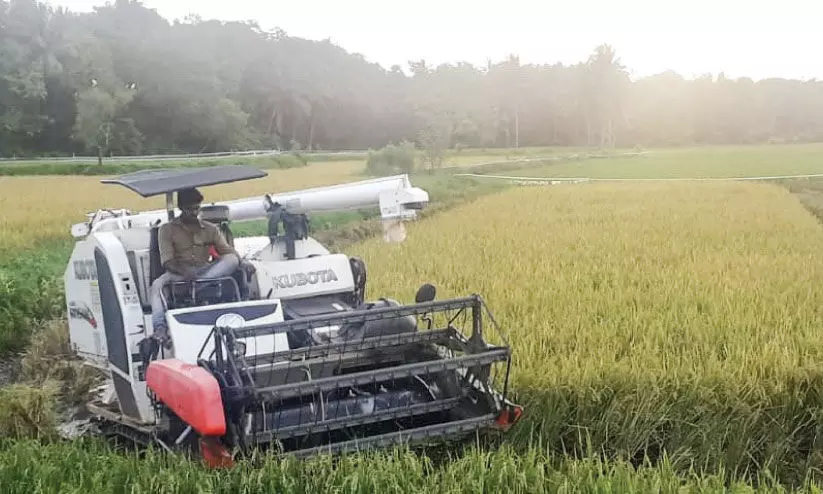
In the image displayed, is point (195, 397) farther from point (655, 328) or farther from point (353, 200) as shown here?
point (655, 328)

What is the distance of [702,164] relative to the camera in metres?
40.5

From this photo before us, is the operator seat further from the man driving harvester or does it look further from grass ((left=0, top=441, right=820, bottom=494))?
grass ((left=0, top=441, right=820, bottom=494))

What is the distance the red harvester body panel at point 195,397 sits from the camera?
12.6ft

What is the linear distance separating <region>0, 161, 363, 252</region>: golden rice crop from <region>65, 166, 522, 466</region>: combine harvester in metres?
7.36

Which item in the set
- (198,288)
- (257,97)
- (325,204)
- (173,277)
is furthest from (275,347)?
(257,97)

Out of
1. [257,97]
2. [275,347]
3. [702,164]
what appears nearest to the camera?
[275,347]

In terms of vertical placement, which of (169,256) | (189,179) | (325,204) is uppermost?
(189,179)

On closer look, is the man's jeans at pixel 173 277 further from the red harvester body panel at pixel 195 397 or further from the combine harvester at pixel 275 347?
the red harvester body panel at pixel 195 397

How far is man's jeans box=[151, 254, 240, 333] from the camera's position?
500 centimetres

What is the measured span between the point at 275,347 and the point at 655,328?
293 centimetres

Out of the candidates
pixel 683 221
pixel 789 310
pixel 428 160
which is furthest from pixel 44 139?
pixel 789 310

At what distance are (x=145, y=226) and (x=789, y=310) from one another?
202 inches

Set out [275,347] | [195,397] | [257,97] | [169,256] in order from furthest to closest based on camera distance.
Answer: [257,97] → [169,256] → [275,347] → [195,397]

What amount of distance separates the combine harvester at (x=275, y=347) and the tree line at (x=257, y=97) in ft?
80.6
